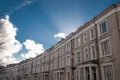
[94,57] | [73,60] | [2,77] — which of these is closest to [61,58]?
[73,60]

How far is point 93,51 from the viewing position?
23297mm

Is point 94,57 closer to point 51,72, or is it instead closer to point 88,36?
point 88,36

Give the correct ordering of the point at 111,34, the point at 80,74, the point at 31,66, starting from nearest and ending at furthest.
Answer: the point at 111,34
the point at 80,74
the point at 31,66

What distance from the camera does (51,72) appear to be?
136 feet

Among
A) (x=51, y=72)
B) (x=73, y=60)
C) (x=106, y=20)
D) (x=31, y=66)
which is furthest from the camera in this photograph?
(x=31, y=66)

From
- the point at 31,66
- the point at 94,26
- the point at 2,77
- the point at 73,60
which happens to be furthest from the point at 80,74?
the point at 2,77

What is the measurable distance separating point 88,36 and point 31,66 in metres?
40.6

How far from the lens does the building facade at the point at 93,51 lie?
18.8m

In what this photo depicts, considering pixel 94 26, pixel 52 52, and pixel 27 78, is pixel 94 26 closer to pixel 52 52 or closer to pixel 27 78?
pixel 52 52

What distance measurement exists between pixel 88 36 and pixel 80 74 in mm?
6806

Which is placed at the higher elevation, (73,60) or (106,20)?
(106,20)

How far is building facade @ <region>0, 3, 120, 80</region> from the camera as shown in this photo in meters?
18.8

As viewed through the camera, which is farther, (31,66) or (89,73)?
(31,66)

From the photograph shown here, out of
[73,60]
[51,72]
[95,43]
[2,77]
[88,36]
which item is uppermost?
[88,36]
